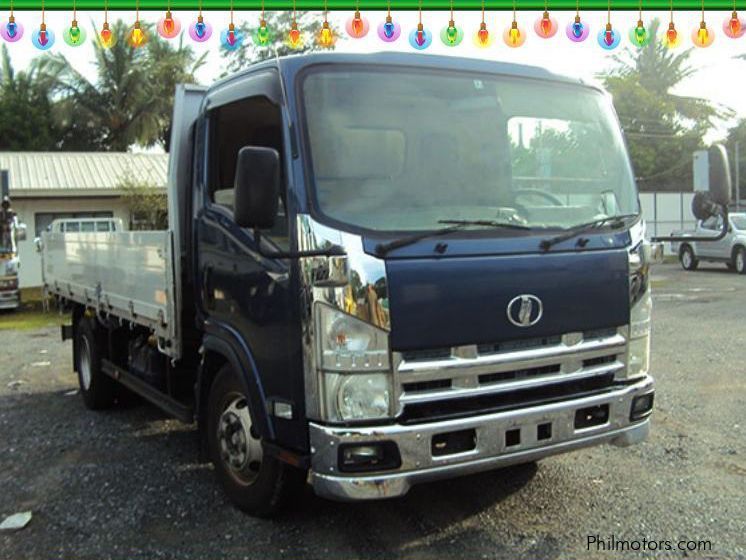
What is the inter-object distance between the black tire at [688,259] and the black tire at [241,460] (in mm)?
20388

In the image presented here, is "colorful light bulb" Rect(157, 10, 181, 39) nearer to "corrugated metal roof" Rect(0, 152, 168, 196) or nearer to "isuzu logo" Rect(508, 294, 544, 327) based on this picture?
"isuzu logo" Rect(508, 294, 544, 327)

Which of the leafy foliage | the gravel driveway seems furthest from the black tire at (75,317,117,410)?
the leafy foliage

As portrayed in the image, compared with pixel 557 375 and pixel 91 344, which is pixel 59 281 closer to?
pixel 91 344

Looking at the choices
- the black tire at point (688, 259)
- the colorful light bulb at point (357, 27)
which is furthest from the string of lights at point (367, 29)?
the black tire at point (688, 259)

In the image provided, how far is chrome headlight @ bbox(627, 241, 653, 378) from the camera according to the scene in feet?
13.0

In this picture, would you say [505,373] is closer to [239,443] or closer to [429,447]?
[429,447]

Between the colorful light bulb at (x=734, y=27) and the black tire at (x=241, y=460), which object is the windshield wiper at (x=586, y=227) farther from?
the colorful light bulb at (x=734, y=27)

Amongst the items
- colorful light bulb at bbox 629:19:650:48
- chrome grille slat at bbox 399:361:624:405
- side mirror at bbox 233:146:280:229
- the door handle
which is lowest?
chrome grille slat at bbox 399:361:624:405

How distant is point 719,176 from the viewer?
441 centimetres

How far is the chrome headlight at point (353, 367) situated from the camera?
3311mm

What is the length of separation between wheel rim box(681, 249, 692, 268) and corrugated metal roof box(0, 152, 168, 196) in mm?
15156

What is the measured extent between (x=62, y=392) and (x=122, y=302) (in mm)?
2770

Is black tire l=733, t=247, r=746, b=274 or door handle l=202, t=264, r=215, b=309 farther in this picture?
black tire l=733, t=247, r=746, b=274

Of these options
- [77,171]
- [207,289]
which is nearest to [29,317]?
[77,171]
